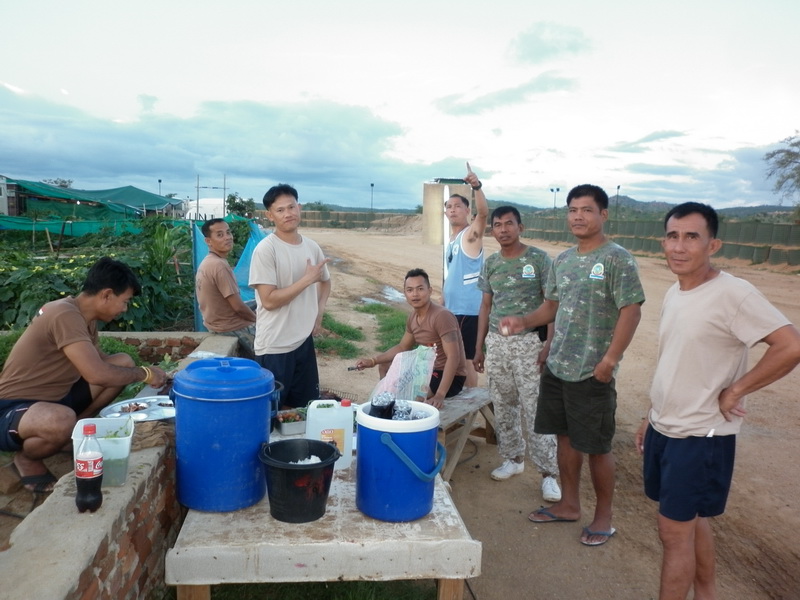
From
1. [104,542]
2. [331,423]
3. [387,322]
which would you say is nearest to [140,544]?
[104,542]

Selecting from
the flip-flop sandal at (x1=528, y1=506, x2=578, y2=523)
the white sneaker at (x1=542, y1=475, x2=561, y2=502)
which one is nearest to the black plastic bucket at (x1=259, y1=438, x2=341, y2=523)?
the flip-flop sandal at (x1=528, y1=506, x2=578, y2=523)

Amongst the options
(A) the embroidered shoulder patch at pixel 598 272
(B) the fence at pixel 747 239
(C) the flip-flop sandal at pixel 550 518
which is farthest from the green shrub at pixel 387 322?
(B) the fence at pixel 747 239

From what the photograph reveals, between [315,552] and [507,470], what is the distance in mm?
2389

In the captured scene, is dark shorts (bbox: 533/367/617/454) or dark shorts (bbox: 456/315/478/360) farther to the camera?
dark shorts (bbox: 456/315/478/360)

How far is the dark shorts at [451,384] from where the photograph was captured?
458cm

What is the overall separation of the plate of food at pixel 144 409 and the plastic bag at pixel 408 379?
49.9 inches

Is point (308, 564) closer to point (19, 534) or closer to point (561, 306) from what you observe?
point (19, 534)

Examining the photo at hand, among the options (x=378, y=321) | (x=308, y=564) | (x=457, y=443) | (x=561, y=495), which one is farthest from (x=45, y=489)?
(x=378, y=321)

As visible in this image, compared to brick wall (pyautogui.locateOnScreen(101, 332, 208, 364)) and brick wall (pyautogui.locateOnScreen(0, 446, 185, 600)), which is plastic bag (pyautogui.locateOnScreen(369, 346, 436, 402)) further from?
brick wall (pyautogui.locateOnScreen(101, 332, 208, 364))

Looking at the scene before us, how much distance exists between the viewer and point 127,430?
9.05 feet

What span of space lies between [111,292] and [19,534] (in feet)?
5.53

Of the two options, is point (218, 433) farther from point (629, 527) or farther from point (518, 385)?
point (629, 527)

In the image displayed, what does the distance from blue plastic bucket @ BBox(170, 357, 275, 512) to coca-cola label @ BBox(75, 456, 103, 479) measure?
45 centimetres

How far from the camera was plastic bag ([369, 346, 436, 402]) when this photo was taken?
404 cm
